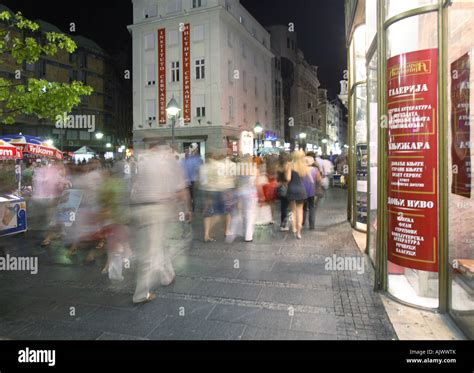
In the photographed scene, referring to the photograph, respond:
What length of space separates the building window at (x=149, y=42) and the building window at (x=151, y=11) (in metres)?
1.86

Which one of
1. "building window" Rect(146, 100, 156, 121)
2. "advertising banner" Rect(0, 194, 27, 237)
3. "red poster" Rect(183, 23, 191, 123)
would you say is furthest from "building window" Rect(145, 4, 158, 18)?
"advertising banner" Rect(0, 194, 27, 237)

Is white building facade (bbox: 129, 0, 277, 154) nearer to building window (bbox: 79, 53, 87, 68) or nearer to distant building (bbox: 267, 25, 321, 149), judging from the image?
distant building (bbox: 267, 25, 321, 149)

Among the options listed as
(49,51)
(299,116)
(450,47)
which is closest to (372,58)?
(450,47)

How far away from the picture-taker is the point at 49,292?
533 cm

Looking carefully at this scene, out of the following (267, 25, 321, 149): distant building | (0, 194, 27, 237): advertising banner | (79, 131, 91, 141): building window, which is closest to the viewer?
(0, 194, 27, 237): advertising banner

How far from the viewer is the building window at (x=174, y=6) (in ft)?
116

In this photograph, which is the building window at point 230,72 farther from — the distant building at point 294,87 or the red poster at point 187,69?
the distant building at point 294,87

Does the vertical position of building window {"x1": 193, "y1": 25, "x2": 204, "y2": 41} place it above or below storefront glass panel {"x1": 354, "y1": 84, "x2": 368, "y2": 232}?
above

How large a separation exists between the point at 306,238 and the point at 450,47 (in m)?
5.09

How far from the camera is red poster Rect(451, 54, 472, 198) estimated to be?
416cm

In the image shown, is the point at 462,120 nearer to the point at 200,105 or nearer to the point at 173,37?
the point at 200,105

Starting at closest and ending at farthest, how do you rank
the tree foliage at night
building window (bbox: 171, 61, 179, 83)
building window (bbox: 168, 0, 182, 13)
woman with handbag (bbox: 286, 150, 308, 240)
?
woman with handbag (bbox: 286, 150, 308, 240) < the tree foliage at night < building window (bbox: 168, 0, 182, 13) < building window (bbox: 171, 61, 179, 83)

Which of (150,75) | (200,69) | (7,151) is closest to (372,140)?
(7,151)

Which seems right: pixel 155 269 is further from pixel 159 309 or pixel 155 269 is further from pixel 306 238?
pixel 306 238
